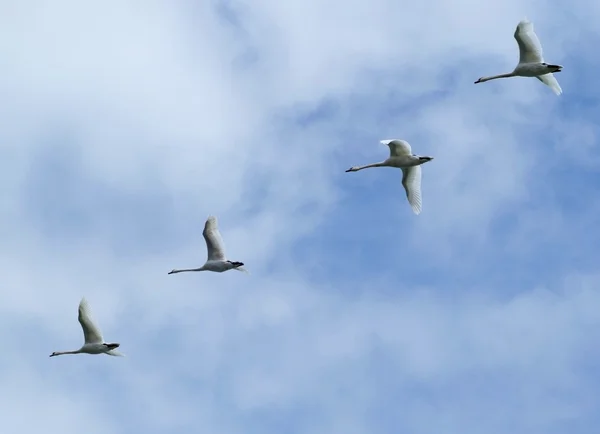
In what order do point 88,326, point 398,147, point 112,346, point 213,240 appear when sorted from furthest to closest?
point 213,240
point 88,326
point 112,346
point 398,147

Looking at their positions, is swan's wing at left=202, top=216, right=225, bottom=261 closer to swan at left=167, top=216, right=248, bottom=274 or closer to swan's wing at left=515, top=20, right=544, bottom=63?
swan at left=167, top=216, right=248, bottom=274

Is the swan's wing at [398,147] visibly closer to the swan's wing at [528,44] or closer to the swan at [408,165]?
the swan at [408,165]

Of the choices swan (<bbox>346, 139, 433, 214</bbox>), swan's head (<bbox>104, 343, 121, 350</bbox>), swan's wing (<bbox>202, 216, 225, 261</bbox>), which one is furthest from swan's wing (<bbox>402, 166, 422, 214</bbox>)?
swan's head (<bbox>104, 343, 121, 350</bbox>)

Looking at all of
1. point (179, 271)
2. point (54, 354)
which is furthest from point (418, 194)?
point (54, 354)

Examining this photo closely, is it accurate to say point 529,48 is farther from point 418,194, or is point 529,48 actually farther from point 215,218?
point 215,218

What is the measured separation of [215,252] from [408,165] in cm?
1033

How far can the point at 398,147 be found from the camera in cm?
7644

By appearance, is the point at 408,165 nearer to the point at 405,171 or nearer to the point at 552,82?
the point at 405,171

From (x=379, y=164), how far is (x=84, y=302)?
15559mm

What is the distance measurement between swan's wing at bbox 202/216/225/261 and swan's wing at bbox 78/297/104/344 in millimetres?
6579

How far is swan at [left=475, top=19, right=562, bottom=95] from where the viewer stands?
244ft

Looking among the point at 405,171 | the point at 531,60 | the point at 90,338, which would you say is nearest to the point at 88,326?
the point at 90,338

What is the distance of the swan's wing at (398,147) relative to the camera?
76062 mm

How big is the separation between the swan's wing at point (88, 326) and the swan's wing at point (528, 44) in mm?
23330
